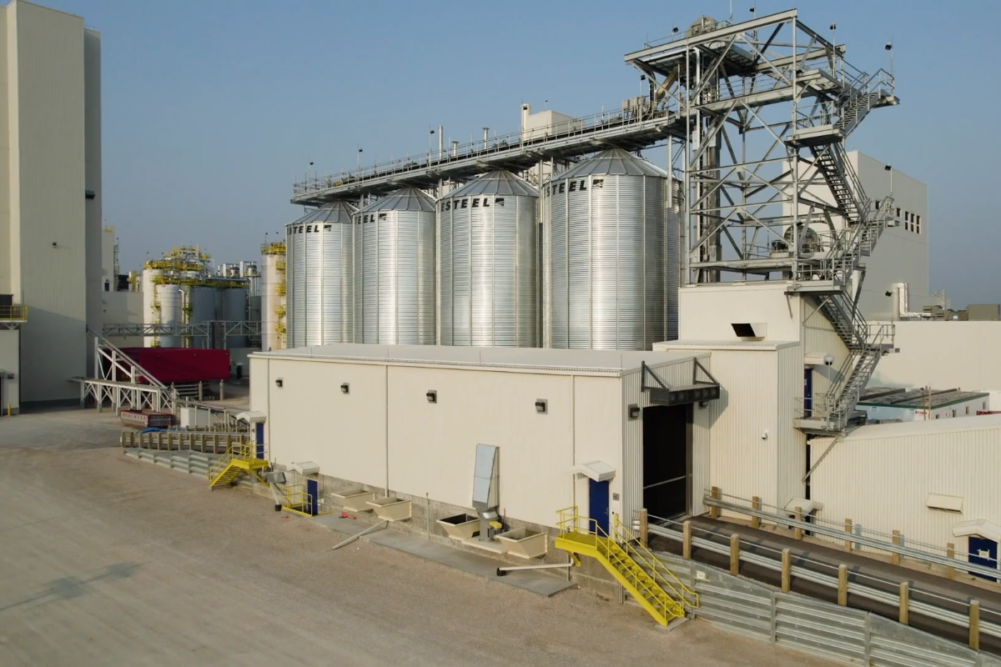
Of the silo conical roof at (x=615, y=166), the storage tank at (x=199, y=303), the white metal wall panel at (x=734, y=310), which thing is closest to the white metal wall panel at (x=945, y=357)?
the silo conical roof at (x=615, y=166)

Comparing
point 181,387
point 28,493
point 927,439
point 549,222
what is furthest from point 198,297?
point 927,439

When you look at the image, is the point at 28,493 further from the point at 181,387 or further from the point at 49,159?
the point at 49,159

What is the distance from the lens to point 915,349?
47125mm

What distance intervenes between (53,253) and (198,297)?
77.9 ft

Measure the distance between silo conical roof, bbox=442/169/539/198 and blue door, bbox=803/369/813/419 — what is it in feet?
51.5

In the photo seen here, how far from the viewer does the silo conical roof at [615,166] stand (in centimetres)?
3043

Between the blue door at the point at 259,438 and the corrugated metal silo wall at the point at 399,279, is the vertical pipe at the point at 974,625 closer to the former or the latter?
the blue door at the point at 259,438

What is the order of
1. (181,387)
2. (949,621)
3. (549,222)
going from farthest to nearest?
(181,387) → (549,222) → (949,621)

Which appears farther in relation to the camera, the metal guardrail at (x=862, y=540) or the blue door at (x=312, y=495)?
the blue door at (x=312, y=495)

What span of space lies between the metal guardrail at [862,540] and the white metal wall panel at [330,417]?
36.1 ft

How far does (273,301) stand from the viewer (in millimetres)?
61469

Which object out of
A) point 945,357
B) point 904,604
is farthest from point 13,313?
point 945,357

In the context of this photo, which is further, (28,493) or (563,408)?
(28,493)

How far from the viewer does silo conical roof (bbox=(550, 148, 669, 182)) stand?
3043 centimetres
